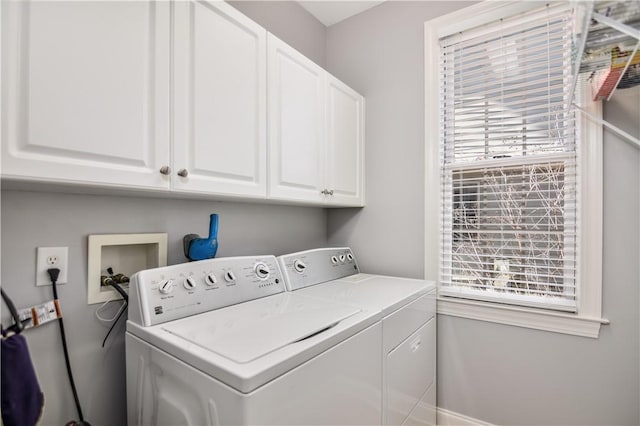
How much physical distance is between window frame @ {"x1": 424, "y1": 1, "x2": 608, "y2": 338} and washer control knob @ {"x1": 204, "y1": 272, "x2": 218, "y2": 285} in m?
1.24

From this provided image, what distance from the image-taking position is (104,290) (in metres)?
1.18

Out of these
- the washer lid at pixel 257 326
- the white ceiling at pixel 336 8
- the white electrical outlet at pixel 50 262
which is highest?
the white ceiling at pixel 336 8

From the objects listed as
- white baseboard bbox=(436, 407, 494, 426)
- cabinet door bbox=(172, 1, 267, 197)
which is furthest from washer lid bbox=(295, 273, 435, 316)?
white baseboard bbox=(436, 407, 494, 426)

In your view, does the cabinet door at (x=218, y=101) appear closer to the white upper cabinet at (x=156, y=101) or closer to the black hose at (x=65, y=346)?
the white upper cabinet at (x=156, y=101)

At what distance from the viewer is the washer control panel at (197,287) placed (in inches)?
42.0

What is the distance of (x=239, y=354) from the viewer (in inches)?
32.5

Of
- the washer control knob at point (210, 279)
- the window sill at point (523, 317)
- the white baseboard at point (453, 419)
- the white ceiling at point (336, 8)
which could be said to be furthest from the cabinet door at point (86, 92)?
the white baseboard at point (453, 419)

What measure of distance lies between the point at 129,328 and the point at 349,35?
222 centimetres

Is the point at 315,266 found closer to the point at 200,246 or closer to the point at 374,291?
the point at 374,291

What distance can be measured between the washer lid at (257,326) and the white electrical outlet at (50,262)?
41 centimetres

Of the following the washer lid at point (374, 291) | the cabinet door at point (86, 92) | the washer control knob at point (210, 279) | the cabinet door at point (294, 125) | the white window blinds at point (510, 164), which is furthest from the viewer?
the white window blinds at point (510, 164)

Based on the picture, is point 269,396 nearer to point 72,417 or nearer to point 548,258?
point 72,417

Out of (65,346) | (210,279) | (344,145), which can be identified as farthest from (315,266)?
(65,346)

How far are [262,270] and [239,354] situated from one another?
2.10 ft
